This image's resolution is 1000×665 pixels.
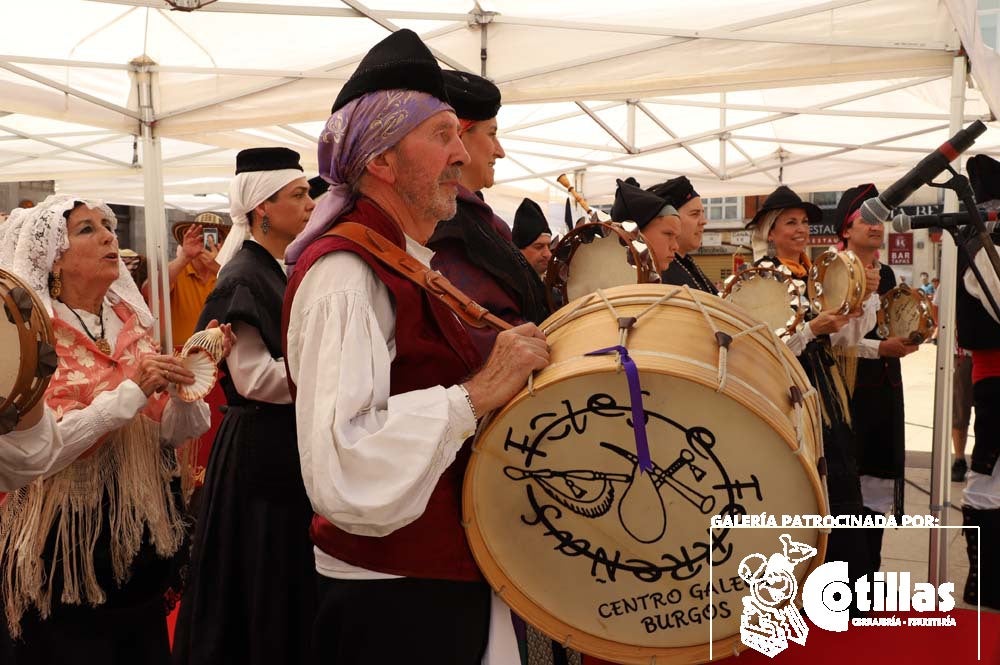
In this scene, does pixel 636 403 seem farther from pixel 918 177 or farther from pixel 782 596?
pixel 918 177

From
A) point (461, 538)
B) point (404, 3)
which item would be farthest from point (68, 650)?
point (404, 3)

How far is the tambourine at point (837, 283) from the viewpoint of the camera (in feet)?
11.9

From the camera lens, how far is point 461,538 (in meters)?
1.64

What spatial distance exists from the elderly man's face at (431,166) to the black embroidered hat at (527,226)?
305 cm

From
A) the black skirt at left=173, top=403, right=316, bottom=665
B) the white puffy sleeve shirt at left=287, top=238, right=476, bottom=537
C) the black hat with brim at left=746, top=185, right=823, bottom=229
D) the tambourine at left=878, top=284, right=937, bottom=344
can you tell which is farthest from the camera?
the black hat with brim at left=746, top=185, right=823, bottom=229

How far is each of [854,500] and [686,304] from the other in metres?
2.44

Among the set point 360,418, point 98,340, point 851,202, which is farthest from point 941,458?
point 98,340

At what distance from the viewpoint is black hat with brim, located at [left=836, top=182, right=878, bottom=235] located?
15.6 ft

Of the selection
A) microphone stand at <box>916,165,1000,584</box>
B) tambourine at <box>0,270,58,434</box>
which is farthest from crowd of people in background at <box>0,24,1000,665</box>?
tambourine at <box>0,270,58,434</box>

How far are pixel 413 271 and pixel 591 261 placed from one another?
3.28ft

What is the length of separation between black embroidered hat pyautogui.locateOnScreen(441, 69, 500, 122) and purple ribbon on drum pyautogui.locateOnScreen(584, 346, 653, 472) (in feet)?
3.03

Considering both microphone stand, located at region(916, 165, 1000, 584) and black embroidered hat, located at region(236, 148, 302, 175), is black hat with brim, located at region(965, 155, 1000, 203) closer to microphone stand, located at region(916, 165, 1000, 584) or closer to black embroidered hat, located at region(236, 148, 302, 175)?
microphone stand, located at region(916, 165, 1000, 584)

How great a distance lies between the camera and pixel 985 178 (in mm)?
3920

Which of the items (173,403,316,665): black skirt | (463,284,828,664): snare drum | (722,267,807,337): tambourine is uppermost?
(722,267,807,337): tambourine
